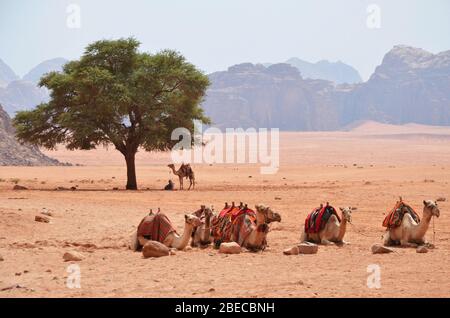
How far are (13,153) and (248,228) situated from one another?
5746cm

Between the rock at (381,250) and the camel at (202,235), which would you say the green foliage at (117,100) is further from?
the rock at (381,250)

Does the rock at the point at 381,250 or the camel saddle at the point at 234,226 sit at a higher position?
the camel saddle at the point at 234,226

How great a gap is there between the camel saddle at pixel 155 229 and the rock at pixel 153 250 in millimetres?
916

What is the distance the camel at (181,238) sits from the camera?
43.7 feet

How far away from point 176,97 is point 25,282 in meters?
25.2

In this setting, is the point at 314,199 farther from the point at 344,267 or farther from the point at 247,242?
the point at 344,267

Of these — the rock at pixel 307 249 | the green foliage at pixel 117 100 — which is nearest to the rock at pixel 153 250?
the rock at pixel 307 249

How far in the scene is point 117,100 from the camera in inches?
1267

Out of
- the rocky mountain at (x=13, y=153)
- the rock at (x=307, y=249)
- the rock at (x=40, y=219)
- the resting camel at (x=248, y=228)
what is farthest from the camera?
the rocky mountain at (x=13, y=153)

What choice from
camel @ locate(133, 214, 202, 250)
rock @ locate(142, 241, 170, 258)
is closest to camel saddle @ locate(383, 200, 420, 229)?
camel @ locate(133, 214, 202, 250)

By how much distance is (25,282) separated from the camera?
998 centimetres

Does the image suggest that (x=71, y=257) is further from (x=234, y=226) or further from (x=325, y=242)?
(x=325, y=242)

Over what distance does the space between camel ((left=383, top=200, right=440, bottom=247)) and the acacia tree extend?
20615 millimetres
